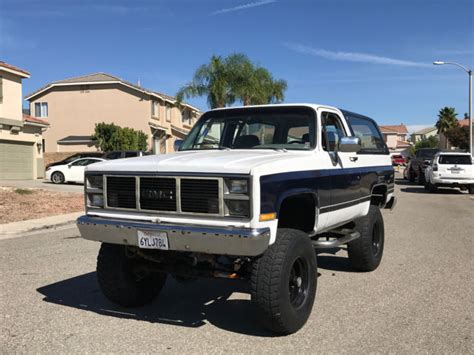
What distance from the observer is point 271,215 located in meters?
4.27

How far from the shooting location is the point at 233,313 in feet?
17.0

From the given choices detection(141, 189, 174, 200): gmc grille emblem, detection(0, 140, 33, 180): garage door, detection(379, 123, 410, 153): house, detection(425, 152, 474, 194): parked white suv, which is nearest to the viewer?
detection(141, 189, 174, 200): gmc grille emblem

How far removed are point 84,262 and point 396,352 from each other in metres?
5.02

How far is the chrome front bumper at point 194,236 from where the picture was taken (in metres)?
4.09

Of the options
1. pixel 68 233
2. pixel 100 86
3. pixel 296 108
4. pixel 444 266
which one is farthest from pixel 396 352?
pixel 100 86

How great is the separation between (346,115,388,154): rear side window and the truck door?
1.63 ft

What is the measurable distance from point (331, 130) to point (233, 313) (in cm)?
241

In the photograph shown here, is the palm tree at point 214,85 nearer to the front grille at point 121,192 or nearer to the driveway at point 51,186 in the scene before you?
the driveway at point 51,186

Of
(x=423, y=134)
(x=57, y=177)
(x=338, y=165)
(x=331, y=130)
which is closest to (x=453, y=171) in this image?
(x=331, y=130)

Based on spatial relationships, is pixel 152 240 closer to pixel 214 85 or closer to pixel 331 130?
pixel 331 130

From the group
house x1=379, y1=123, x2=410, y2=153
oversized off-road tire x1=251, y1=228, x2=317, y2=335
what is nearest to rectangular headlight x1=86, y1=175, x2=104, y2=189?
oversized off-road tire x1=251, y1=228, x2=317, y2=335

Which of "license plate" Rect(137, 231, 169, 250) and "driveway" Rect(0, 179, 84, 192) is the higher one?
"license plate" Rect(137, 231, 169, 250)

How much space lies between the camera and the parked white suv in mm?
20812

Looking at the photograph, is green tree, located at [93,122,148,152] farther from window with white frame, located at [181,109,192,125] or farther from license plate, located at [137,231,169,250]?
license plate, located at [137,231,169,250]
